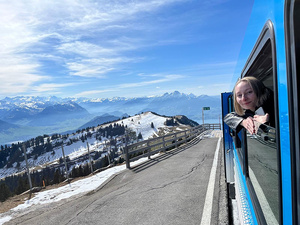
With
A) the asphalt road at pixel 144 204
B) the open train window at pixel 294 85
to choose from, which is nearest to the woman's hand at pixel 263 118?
the open train window at pixel 294 85

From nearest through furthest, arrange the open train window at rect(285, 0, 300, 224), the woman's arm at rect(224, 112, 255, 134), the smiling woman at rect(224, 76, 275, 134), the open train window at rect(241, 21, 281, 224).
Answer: the open train window at rect(285, 0, 300, 224) < the open train window at rect(241, 21, 281, 224) < the smiling woman at rect(224, 76, 275, 134) < the woman's arm at rect(224, 112, 255, 134)

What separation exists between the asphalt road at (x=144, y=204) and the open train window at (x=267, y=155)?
116 inches

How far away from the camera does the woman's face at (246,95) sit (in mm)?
1791

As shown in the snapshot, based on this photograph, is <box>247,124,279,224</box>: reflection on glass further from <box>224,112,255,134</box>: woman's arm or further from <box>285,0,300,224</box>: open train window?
<box>285,0,300,224</box>: open train window

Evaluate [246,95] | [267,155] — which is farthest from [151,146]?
[267,155]

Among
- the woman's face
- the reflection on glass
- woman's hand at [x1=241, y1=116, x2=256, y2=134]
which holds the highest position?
the woman's face

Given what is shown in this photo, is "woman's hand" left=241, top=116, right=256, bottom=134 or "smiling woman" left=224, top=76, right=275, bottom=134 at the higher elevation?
"smiling woman" left=224, top=76, right=275, bottom=134


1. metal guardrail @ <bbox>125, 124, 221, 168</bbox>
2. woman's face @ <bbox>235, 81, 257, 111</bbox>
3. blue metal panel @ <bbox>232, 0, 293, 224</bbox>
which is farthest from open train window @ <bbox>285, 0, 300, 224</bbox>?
metal guardrail @ <bbox>125, 124, 221, 168</bbox>

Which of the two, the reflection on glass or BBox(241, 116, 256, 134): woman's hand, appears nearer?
the reflection on glass

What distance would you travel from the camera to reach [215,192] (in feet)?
20.5

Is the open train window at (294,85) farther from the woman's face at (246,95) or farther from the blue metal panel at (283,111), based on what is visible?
the woman's face at (246,95)

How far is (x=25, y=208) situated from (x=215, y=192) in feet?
17.4

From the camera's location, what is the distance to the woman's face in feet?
5.87

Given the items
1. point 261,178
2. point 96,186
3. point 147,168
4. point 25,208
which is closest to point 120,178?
point 96,186
